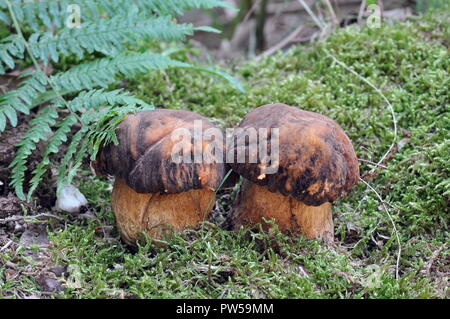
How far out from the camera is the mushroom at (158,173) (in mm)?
2242

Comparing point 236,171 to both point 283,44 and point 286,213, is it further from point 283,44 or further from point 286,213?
point 283,44

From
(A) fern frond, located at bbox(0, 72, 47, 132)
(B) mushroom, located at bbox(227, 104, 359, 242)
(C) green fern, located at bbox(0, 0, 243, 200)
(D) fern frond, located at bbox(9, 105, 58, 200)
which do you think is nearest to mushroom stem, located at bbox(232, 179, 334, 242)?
(B) mushroom, located at bbox(227, 104, 359, 242)

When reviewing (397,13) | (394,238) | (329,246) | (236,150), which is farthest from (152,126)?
(397,13)

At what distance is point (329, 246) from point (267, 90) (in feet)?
4.61

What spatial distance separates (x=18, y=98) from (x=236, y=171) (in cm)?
139

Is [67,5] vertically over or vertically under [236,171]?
over

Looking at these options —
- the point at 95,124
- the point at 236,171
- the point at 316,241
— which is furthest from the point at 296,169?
the point at 95,124

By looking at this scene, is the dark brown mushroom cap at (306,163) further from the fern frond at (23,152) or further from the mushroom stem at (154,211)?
the fern frond at (23,152)

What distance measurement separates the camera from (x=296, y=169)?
2201 millimetres

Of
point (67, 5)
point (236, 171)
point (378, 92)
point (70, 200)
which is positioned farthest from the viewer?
point (378, 92)

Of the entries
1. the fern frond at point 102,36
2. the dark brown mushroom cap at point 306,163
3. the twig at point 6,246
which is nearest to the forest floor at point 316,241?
the twig at point 6,246

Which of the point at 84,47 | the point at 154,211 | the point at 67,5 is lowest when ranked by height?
the point at 154,211

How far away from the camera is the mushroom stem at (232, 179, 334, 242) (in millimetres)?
2457

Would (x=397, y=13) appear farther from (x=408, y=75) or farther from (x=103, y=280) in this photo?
(x=103, y=280)
